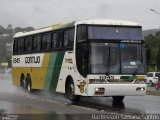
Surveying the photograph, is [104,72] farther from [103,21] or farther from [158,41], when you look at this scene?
[158,41]

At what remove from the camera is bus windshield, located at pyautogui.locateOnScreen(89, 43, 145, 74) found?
19.3 m

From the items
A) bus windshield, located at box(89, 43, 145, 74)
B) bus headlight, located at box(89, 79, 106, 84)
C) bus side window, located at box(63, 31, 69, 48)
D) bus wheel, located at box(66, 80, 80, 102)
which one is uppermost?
bus side window, located at box(63, 31, 69, 48)

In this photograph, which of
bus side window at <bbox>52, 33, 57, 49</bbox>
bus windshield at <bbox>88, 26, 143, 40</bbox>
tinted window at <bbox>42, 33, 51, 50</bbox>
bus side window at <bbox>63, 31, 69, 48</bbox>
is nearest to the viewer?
bus windshield at <bbox>88, 26, 143, 40</bbox>

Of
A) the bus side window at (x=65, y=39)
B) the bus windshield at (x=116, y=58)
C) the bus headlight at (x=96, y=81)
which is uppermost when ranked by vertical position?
the bus side window at (x=65, y=39)

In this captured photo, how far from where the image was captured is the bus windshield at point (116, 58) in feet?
63.2

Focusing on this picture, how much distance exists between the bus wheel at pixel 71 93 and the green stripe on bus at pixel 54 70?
51.9 inches

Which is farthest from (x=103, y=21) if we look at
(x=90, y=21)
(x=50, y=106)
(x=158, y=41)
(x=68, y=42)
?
(x=158, y=41)

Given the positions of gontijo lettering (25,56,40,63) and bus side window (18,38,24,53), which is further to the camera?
bus side window (18,38,24,53)

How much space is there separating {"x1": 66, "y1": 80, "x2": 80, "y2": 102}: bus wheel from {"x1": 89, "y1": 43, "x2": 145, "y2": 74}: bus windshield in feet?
6.20

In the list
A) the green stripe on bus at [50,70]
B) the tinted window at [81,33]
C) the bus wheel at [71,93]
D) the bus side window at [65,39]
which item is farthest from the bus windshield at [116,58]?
the green stripe on bus at [50,70]

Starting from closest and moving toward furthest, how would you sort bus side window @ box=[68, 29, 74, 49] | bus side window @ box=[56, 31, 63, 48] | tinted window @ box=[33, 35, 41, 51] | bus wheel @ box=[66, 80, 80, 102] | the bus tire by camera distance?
bus wheel @ box=[66, 80, 80, 102], bus side window @ box=[68, 29, 74, 49], bus side window @ box=[56, 31, 63, 48], tinted window @ box=[33, 35, 41, 51], the bus tire

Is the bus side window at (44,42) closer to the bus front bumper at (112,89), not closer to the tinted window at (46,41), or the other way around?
the tinted window at (46,41)

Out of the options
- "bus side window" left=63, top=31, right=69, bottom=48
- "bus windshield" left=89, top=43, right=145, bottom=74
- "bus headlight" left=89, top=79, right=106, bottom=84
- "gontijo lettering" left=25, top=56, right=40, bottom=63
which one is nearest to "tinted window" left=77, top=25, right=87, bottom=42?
"bus windshield" left=89, top=43, right=145, bottom=74

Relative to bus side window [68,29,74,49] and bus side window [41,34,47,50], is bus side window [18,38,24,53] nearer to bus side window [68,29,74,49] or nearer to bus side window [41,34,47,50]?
bus side window [41,34,47,50]
